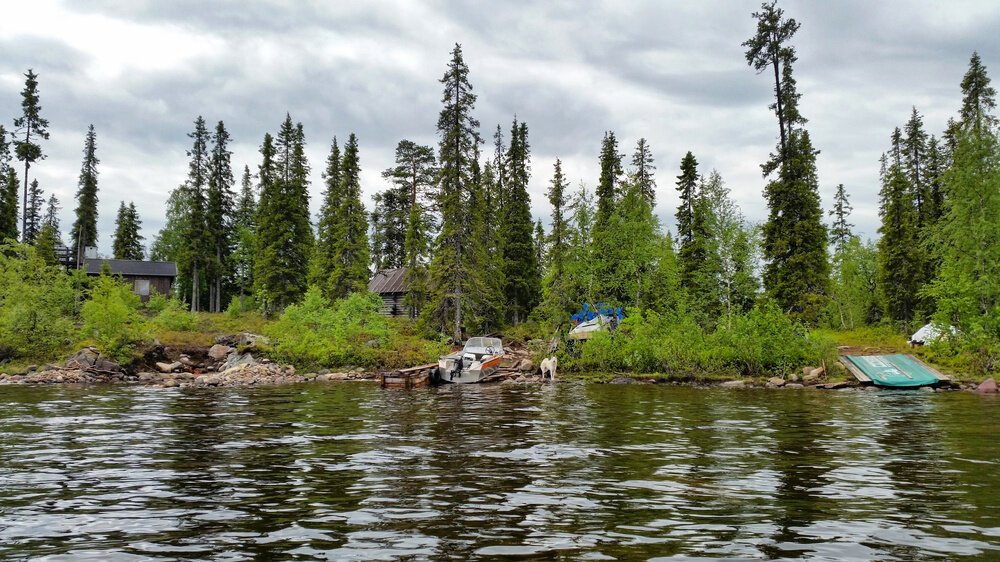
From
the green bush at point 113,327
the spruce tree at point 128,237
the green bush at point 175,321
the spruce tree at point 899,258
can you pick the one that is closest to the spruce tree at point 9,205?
the spruce tree at point 128,237

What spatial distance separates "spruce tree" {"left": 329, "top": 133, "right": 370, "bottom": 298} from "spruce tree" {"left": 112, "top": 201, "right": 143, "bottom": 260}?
125 feet

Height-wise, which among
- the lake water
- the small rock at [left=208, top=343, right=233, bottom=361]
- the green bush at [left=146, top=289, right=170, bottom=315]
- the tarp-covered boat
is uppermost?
the green bush at [left=146, top=289, right=170, bottom=315]

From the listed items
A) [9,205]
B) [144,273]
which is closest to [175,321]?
[144,273]

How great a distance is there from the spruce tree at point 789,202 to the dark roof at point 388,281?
38.2 meters

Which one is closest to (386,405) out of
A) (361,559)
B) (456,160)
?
(361,559)

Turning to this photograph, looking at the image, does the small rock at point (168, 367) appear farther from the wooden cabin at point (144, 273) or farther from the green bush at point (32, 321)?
the wooden cabin at point (144, 273)

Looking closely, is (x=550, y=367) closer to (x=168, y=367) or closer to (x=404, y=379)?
(x=404, y=379)

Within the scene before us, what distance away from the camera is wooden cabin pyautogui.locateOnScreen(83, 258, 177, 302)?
197 ft

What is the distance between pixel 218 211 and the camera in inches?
2372

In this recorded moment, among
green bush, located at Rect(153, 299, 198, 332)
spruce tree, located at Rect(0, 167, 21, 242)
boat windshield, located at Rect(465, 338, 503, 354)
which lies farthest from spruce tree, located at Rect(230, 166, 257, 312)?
boat windshield, located at Rect(465, 338, 503, 354)

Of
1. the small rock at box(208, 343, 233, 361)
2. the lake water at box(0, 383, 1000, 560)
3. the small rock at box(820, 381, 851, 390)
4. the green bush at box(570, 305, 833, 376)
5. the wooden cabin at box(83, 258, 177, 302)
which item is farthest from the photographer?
the wooden cabin at box(83, 258, 177, 302)

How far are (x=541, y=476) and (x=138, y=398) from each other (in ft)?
63.7

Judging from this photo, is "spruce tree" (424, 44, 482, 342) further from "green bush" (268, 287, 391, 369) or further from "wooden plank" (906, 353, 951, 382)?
"wooden plank" (906, 353, 951, 382)

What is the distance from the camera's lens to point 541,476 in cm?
895
